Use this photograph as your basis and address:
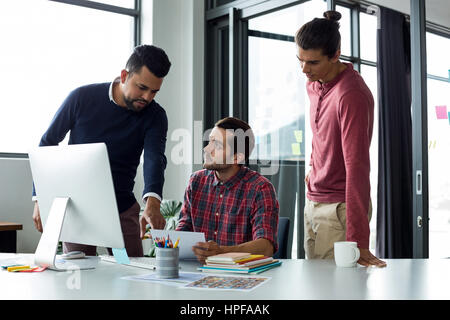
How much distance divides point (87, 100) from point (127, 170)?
0.33m

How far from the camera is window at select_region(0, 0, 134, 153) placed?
154 inches

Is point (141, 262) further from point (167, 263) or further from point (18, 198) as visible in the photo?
point (18, 198)

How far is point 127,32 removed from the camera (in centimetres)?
459

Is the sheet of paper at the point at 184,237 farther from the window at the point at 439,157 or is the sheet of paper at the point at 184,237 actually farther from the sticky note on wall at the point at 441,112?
the sticky note on wall at the point at 441,112

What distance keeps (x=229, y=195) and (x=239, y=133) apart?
0.27 meters

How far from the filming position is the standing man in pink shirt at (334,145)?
1.63 metres

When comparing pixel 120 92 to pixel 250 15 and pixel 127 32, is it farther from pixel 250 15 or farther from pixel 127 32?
pixel 127 32

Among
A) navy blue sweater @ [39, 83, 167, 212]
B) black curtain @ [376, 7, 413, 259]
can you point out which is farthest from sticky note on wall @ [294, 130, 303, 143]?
navy blue sweater @ [39, 83, 167, 212]

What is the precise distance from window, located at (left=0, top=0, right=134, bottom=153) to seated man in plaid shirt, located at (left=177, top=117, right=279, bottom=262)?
2.34 meters

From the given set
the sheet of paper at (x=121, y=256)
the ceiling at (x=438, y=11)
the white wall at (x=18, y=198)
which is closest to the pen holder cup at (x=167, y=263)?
the sheet of paper at (x=121, y=256)

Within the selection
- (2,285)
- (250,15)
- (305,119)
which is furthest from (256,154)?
(2,285)

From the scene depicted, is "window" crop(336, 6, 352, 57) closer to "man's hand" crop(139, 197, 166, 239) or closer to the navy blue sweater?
the navy blue sweater

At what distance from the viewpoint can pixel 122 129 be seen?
208 centimetres

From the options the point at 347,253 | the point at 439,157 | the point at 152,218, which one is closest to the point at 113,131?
the point at 152,218
